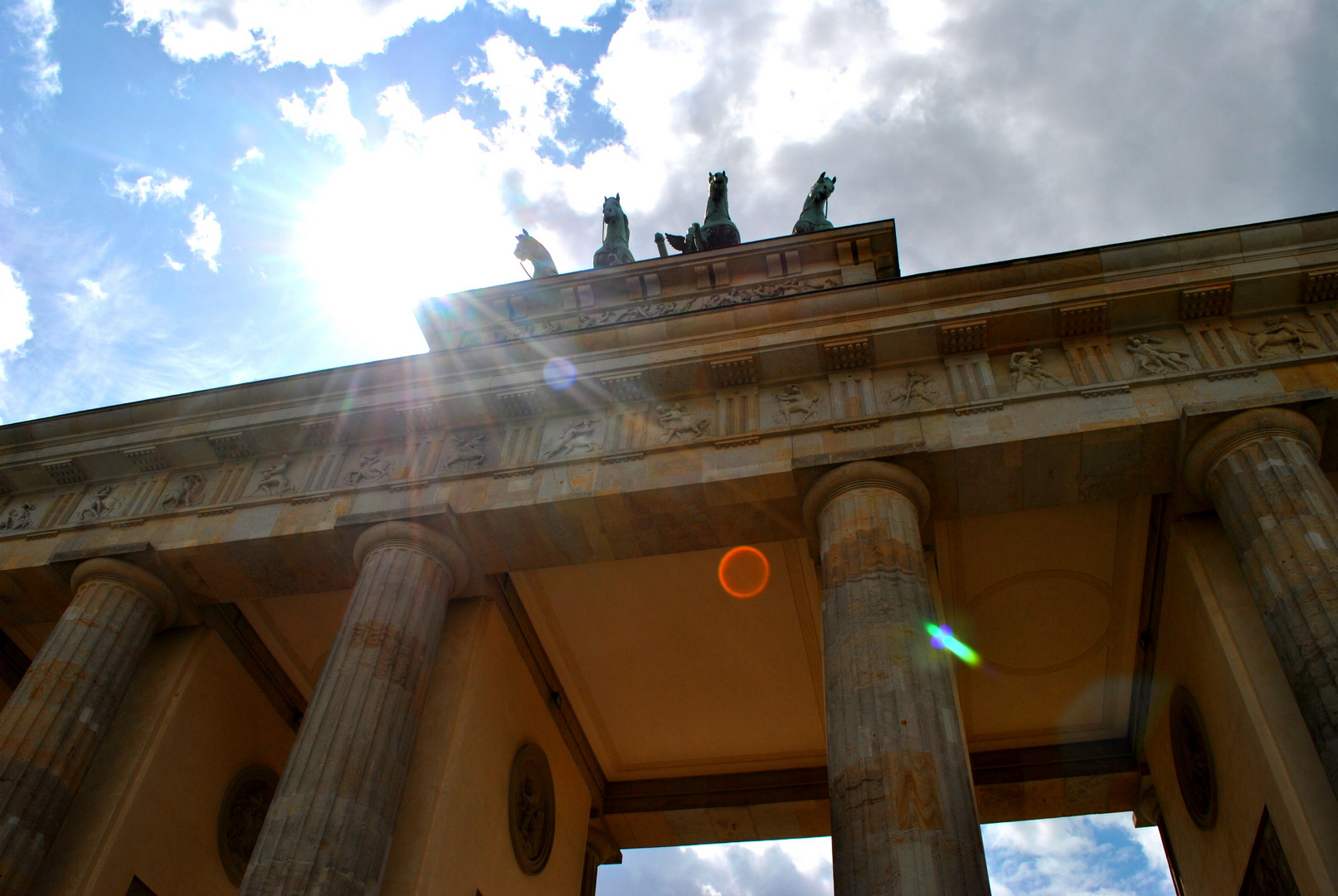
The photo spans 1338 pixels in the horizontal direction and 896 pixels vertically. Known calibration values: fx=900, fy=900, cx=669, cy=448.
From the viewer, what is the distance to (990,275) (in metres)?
11.8

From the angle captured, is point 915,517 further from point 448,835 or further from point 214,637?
point 214,637

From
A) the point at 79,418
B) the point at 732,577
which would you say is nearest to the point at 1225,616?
the point at 732,577

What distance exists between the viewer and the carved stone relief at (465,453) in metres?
12.3

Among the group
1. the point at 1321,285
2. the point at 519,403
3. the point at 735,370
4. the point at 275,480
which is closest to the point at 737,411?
the point at 735,370

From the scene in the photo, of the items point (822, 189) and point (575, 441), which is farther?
point (822, 189)

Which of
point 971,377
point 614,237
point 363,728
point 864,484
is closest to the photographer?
point 363,728

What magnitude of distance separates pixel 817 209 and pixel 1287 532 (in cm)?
1112

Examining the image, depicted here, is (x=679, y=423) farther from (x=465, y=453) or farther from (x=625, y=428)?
(x=465, y=453)

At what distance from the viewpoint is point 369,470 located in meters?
12.7

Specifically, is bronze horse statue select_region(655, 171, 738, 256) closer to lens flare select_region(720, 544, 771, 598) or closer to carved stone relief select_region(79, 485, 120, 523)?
lens flare select_region(720, 544, 771, 598)

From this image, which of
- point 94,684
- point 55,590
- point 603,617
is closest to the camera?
point 94,684

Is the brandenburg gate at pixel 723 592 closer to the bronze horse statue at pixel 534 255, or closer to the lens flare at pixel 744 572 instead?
the lens flare at pixel 744 572

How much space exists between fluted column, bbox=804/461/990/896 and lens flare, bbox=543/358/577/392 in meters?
4.00

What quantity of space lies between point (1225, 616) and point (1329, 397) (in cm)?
267
